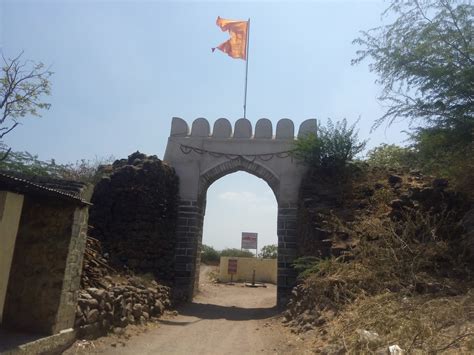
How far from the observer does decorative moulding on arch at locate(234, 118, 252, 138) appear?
1390 cm

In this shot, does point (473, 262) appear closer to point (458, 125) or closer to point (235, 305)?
point (458, 125)

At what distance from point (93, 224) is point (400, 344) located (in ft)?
29.6

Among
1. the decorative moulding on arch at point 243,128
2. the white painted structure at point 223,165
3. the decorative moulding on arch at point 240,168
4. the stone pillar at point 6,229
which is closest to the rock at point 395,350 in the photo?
the stone pillar at point 6,229

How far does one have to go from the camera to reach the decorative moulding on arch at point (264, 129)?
45.4ft

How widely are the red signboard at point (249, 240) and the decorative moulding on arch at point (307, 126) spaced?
30.9 ft

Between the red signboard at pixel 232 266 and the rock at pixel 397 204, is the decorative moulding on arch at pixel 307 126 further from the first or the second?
the red signboard at pixel 232 266

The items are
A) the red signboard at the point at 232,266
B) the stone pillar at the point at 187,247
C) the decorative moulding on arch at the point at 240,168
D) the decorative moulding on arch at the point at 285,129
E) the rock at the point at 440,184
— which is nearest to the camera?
the rock at the point at 440,184

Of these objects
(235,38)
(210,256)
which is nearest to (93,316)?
(235,38)

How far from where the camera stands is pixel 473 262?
678 cm

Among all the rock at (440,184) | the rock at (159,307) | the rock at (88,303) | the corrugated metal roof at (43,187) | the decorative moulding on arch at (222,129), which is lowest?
the rock at (159,307)

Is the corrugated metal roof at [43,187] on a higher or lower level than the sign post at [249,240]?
lower

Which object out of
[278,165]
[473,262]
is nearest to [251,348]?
[473,262]

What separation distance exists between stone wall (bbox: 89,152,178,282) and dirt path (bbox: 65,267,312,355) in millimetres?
1726

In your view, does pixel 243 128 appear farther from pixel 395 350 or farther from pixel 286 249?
pixel 395 350
